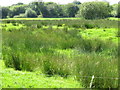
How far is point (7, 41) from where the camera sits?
9.60 metres

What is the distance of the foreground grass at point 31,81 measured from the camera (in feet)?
15.9

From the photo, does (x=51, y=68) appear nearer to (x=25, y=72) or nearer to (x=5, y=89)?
(x=25, y=72)

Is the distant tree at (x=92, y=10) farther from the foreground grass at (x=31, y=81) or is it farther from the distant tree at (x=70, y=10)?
the foreground grass at (x=31, y=81)

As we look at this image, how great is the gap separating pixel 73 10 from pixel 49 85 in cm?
8085

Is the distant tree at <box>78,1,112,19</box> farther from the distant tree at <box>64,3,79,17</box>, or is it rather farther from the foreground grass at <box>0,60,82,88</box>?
the foreground grass at <box>0,60,82,88</box>

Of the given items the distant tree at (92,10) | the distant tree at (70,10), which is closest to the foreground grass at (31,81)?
the distant tree at (92,10)

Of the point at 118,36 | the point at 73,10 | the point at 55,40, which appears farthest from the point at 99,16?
the point at 55,40

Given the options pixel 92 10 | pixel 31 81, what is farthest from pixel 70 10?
pixel 31 81

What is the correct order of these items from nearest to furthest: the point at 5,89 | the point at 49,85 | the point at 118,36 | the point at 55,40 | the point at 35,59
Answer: the point at 5,89 < the point at 49,85 < the point at 35,59 < the point at 55,40 < the point at 118,36

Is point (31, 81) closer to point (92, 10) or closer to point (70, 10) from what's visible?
point (92, 10)

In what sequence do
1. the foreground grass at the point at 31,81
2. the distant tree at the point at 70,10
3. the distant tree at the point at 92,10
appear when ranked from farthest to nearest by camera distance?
1. the distant tree at the point at 70,10
2. the distant tree at the point at 92,10
3. the foreground grass at the point at 31,81

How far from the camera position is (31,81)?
5.09 meters

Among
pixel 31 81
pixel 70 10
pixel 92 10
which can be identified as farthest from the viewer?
pixel 70 10

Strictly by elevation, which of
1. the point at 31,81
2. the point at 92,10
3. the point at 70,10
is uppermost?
the point at 31,81
